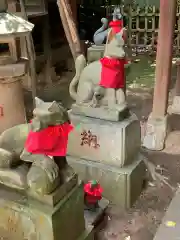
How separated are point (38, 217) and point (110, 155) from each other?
4.11ft

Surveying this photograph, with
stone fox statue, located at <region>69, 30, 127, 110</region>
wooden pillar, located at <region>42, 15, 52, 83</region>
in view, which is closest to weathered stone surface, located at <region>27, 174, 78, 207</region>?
stone fox statue, located at <region>69, 30, 127, 110</region>

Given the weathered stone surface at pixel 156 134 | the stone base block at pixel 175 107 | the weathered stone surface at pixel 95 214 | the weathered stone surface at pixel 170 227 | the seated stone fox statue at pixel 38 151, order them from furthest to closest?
the stone base block at pixel 175 107, the weathered stone surface at pixel 156 134, the weathered stone surface at pixel 95 214, the weathered stone surface at pixel 170 227, the seated stone fox statue at pixel 38 151

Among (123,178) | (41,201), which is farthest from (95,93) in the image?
(41,201)

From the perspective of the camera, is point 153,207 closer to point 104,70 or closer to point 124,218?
point 124,218

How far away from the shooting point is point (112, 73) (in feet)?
10.3

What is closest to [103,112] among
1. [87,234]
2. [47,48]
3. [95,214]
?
[95,214]

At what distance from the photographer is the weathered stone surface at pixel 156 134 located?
4.44 meters

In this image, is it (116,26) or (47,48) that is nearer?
(116,26)

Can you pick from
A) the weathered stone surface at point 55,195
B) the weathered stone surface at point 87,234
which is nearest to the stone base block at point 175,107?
the weathered stone surface at point 87,234

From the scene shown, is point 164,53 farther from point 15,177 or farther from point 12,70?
point 15,177

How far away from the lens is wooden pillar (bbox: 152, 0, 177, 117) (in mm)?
4027

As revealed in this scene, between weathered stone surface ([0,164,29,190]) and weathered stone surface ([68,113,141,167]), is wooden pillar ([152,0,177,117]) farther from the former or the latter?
weathered stone surface ([0,164,29,190])

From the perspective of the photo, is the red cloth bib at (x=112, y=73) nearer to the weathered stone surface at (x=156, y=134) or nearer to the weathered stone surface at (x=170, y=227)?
the weathered stone surface at (x=170, y=227)

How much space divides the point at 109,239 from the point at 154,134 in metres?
1.85
